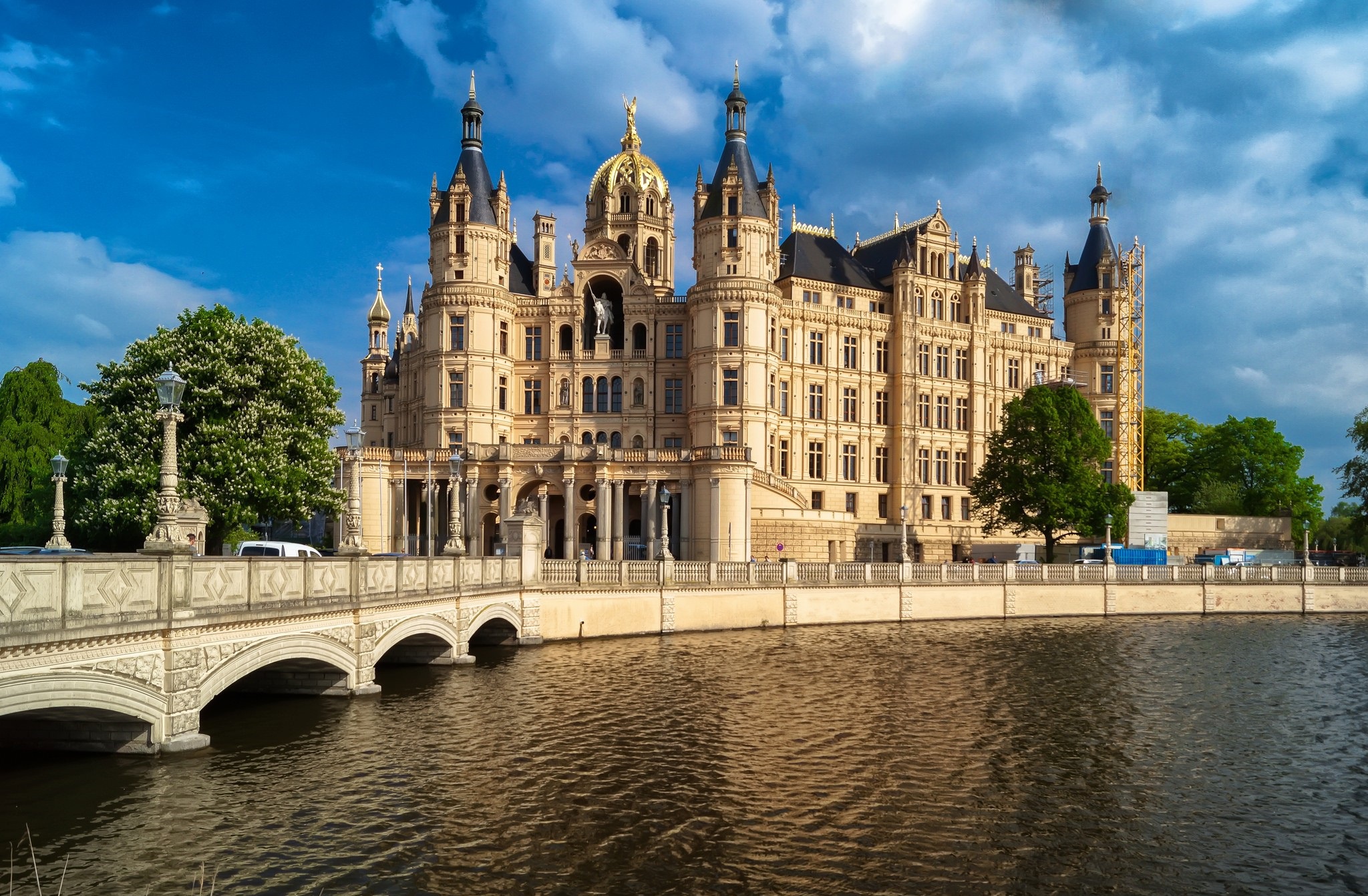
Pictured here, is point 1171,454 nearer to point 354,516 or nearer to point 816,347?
point 816,347

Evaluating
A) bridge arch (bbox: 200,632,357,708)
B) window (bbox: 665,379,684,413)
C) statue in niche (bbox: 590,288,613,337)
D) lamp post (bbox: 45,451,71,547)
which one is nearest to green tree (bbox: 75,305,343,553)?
lamp post (bbox: 45,451,71,547)

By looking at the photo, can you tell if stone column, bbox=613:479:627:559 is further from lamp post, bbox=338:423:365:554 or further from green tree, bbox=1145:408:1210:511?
green tree, bbox=1145:408:1210:511

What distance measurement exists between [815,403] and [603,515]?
2238 centimetres

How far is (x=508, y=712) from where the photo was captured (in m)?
26.2

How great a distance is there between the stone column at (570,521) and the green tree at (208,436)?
64.1 ft

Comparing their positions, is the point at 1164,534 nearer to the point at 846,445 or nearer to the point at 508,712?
the point at 846,445

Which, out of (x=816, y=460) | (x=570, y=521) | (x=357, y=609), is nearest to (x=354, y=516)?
(x=357, y=609)

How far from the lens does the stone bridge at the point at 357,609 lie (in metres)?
16.1

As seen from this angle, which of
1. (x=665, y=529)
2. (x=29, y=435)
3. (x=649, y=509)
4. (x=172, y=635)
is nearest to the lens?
(x=172, y=635)

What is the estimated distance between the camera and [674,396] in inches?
2908

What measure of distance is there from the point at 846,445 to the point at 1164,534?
23.2 metres

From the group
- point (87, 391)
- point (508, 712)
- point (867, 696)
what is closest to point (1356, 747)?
point (867, 696)

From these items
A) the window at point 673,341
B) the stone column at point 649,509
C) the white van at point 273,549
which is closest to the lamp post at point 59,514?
the white van at point 273,549

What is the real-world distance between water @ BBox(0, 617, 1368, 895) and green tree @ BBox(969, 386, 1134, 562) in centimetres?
3287
